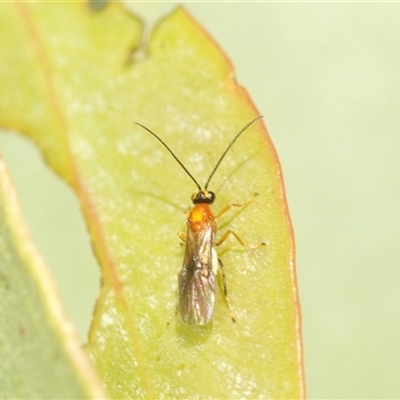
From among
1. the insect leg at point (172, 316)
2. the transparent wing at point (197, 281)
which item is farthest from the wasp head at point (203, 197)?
the insect leg at point (172, 316)

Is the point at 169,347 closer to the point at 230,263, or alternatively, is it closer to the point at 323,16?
the point at 230,263

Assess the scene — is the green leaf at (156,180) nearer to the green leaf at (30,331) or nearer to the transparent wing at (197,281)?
the transparent wing at (197,281)

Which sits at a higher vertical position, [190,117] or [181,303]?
[190,117]

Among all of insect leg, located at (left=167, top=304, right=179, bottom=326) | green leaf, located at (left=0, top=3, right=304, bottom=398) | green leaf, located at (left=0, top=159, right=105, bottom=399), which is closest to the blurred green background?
green leaf, located at (left=0, top=3, right=304, bottom=398)

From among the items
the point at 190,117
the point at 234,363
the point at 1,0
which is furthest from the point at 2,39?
the point at 234,363

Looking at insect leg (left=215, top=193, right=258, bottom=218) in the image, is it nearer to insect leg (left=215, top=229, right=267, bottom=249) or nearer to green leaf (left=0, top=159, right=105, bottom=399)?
insect leg (left=215, top=229, right=267, bottom=249)

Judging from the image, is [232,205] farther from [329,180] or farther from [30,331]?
[30,331]
